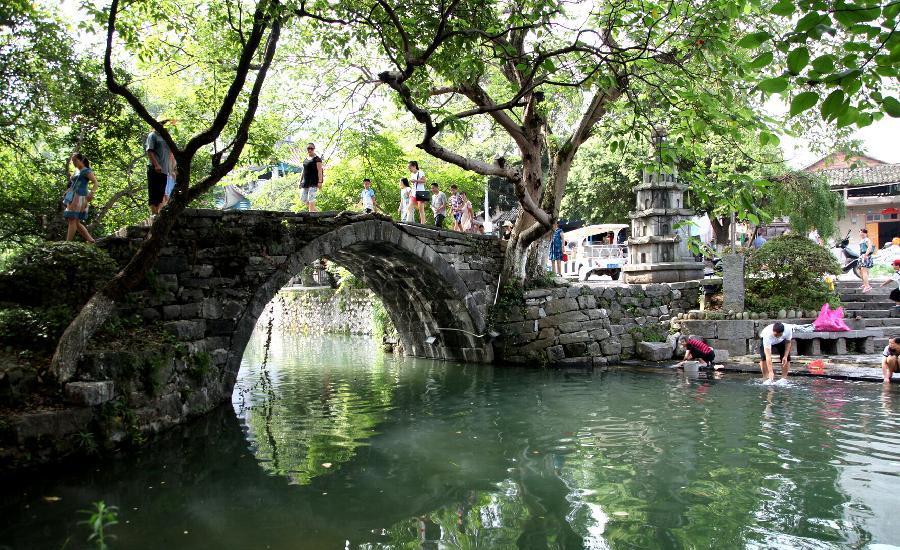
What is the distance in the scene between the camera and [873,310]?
44.1ft

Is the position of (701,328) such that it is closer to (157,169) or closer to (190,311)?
(190,311)

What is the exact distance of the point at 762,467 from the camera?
5676 mm

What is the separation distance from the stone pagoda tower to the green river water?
5.00 m

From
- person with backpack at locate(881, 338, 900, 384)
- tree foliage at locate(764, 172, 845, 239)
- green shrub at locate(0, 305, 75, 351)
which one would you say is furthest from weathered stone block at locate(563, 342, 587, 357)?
tree foliage at locate(764, 172, 845, 239)

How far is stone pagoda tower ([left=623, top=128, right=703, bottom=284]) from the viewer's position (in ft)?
46.1

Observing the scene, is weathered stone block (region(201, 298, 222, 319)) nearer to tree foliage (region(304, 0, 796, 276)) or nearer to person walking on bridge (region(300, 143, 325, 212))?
person walking on bridge (region(300, 143, 325, 212))

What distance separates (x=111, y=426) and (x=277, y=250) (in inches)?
155

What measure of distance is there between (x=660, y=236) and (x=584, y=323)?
3.00m

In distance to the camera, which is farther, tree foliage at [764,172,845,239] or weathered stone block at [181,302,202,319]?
tree foliage at [764,172,845,239]

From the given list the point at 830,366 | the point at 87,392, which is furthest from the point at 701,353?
the point at 87,392

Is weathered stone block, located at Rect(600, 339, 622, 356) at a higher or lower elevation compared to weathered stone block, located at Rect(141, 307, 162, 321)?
lower

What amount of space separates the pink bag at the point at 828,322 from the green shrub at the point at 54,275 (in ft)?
38.6

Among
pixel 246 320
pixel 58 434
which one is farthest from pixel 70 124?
pixel 58 434

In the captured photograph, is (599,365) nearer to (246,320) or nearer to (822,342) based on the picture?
(822,342)
